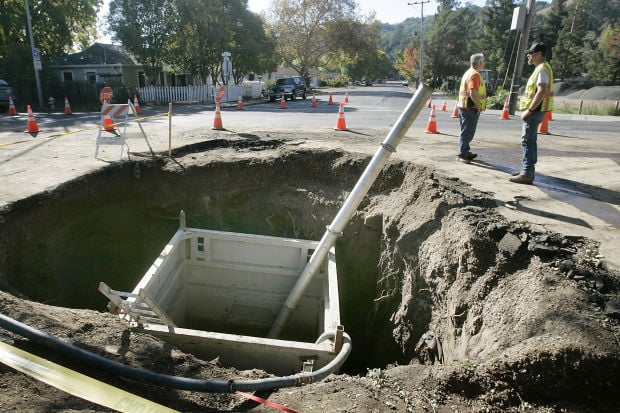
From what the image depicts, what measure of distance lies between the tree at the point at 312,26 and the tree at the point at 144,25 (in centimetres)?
2676

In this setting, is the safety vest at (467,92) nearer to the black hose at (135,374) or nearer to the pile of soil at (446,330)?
the pile of soil at (446,330)

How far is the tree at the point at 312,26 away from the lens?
5066cm

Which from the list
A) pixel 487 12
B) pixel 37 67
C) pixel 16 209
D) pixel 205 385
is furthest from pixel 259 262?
pixel 487 12

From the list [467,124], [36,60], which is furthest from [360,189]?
[36,60]

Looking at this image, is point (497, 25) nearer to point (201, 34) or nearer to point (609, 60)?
point (609, 60)

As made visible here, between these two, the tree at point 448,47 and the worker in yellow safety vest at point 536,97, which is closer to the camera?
the worker in yellow safety vest at point 536,97

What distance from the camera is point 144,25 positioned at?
24703mm

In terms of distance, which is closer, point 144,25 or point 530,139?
point 530,139

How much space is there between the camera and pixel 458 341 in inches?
146

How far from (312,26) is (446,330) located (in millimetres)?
53732

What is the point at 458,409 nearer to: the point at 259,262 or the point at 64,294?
the point at 259,262

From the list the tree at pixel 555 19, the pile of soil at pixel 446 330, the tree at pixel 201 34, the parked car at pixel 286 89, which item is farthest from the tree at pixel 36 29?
the tree at pixel 555 19

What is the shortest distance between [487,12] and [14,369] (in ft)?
182

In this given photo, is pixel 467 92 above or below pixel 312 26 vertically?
below
